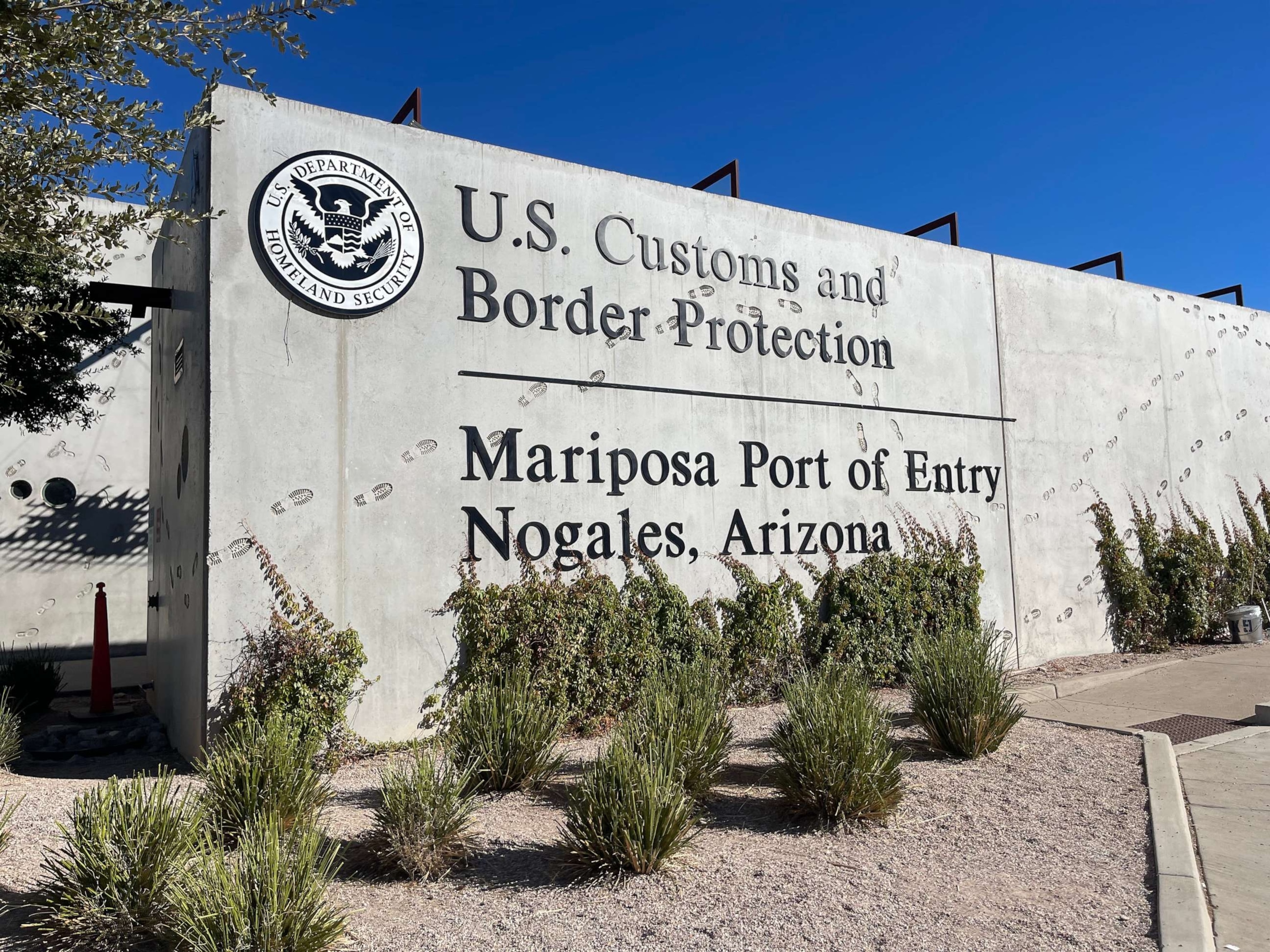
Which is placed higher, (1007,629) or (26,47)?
(26,47)

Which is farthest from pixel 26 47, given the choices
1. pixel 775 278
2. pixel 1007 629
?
pixel 1007 629

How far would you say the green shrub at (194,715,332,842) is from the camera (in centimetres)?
458

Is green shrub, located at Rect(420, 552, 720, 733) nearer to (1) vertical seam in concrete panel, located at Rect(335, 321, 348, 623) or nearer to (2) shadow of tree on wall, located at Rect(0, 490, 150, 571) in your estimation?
(1) vertical seam in concrete panel, located at Rect(335, 321, 348, 623)

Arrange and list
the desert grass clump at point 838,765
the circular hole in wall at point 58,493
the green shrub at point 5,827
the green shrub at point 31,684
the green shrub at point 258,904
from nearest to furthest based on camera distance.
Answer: the green shrub at point 258,904 → the green shrub at point 5,827 → the desert grass clump at point 838,765 → the green shrub at point 31,684 → the circular hole in wall at point 58,493

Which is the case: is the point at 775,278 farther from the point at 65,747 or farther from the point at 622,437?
the point at 65,747

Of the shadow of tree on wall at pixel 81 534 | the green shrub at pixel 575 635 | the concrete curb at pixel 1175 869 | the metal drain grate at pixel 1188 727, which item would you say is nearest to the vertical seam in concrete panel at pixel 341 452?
the green shrub at pixel 575 635

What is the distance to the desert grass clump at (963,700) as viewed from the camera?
20.2ft

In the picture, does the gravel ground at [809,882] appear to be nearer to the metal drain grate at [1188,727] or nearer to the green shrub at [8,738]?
the green shrub at [8,738]

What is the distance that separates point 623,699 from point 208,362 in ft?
13.3

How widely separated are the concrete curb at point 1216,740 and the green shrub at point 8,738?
7920mm

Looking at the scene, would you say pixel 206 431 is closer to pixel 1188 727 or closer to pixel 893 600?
pixel 893 600

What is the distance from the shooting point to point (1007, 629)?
1048 centimetres

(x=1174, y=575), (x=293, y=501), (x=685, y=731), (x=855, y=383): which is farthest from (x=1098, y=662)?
(x=293, y=501)

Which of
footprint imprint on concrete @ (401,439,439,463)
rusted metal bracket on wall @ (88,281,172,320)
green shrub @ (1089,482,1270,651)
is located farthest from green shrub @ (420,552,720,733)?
green shrub @ (1089,482,1270,651)
